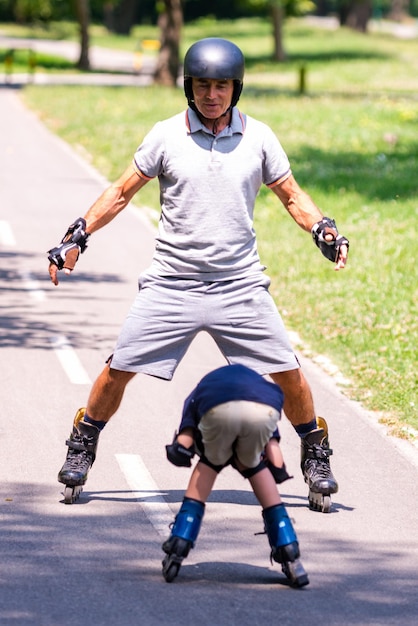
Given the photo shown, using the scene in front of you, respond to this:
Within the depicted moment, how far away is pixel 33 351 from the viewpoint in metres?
10.5

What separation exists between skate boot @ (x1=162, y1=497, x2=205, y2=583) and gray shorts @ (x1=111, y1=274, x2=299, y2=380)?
0.90 metres

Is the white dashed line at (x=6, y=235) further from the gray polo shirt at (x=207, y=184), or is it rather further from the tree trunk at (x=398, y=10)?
the tree trunk at (x=398, y=10)

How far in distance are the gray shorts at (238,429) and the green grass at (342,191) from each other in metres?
3.43

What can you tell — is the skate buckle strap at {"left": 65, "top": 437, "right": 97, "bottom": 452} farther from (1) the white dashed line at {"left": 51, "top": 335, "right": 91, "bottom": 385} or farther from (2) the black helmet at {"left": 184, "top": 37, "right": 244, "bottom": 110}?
(1) the white dashed line at {"left": 51, "top": 335, "right": 91, "bottom": 385}

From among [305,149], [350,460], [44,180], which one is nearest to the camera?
[350,460]

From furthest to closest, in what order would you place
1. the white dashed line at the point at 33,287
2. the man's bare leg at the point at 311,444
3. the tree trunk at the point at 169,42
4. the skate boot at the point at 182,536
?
1. the tree trunk at the point at 169,42
2. the white dashed line at the point at 33,287
3. the man's bare leg at the point at 311,444
4. the skate boot at the point at 182,536

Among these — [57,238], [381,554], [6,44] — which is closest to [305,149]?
[57,238]

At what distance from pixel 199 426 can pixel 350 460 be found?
2.59 metres

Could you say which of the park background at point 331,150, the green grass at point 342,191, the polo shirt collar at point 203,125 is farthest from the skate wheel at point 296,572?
the green grass at point 342,191

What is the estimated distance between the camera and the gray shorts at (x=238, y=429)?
5.36 m

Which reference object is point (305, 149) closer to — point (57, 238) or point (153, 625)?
Answer: point (57, 238)

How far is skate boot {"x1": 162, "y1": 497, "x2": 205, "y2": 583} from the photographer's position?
5453 mm

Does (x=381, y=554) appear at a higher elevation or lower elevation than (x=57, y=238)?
higher

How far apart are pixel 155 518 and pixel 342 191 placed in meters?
14.4
